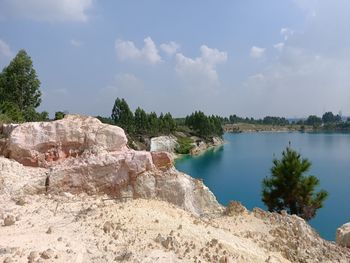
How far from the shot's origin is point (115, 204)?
8.63 metres

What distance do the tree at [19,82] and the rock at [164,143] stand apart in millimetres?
39280

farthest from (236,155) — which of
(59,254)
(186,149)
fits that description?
(59,254)

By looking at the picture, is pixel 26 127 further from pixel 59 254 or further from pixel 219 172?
pixel 219 172

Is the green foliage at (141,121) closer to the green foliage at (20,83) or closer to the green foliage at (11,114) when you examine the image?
the green foliage at (20,83)

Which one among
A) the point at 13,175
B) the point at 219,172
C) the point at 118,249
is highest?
the point at 13,175

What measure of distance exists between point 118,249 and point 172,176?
4731mm

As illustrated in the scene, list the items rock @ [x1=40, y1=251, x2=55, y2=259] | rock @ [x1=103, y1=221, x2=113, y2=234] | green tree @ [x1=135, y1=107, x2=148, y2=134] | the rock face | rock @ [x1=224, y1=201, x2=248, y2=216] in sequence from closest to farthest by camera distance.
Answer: rock @ [x1=40, y1=251, x2=55, y2=259], rock @ [x1=103, y1=221, x2=113, y2=234], the rock face, rock @ [x1=224, y1=201, x2=248, y2=216], green tree @ [x1=135, y1=107, x2=148, y2=134]

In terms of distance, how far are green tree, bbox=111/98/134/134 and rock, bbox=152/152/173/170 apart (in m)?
60.6

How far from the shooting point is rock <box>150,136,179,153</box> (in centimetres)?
7284

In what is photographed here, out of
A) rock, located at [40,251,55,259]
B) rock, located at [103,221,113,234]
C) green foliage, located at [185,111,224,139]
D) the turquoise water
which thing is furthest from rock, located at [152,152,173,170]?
green foliage, located at [185,111,224,139]

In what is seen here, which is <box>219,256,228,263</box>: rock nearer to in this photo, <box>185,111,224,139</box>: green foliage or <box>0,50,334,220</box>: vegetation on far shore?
<box>0,50,334,220</box>: vegetation on far shore

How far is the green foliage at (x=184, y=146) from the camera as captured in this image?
80769mm

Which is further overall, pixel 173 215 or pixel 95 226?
pixel 173 215

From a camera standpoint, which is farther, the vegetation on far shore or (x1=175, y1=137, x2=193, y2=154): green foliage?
(x1=175, y1=137, x2=193, y2=154): green foliage
